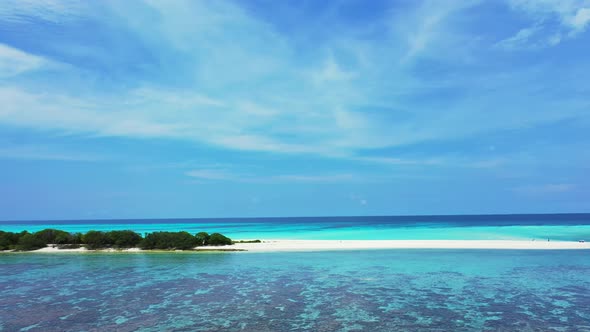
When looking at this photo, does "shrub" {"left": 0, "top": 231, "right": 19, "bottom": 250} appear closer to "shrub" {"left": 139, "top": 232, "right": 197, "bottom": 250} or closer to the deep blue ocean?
the deep blue ocean

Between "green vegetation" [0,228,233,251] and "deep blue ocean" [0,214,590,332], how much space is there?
7.21 metres

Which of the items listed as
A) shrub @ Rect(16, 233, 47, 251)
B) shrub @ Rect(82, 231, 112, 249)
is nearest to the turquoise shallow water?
shrub @ Rect(82, 231, 112, 249)

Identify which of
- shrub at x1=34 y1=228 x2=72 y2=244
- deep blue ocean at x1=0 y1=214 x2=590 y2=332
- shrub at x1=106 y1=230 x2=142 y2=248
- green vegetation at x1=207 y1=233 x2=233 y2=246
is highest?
shrub at x1=34 y1=228 x2=72 y2=244

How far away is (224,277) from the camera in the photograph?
20.8 metres

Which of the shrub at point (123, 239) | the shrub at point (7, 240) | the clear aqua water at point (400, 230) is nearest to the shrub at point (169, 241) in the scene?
the shrub at point (123, 239)

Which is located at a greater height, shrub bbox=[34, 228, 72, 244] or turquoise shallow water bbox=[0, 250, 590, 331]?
shrub bbox=[34, 228, 72, 244]

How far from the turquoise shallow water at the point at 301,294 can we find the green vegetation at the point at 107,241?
7610 mm

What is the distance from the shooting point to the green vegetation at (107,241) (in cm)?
3569

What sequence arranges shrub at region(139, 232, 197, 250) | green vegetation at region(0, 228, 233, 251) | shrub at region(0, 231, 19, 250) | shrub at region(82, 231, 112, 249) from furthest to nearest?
shrub at region(0, 231, 19, 250), shrub at region(82, 231, 112, 249), green vegetation at region(0, 228, 233, 251), shrub at region(139, 232, 197, 250)

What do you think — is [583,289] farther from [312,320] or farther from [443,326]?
[312,320]

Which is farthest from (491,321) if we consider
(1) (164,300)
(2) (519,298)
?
(1) (164,300)

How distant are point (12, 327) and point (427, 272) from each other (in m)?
19.0

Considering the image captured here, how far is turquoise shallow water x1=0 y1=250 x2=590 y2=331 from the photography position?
488 inches

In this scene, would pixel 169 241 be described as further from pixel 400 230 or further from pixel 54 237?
pixel 400 230
